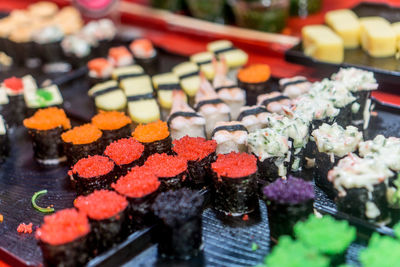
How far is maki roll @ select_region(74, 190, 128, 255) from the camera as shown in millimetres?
2223

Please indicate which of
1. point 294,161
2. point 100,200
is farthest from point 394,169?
point 100,200

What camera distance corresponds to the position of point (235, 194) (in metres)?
2.46

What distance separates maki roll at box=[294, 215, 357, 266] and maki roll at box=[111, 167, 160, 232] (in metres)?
0.69

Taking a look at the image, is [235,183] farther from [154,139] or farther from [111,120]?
[111,120]

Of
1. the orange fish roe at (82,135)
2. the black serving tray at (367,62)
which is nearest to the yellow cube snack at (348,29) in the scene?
the black serving tray at (367,62)

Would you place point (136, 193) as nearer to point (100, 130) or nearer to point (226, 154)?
point (226, 154)

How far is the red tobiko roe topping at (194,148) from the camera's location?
2.63 metres

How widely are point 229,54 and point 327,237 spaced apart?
221 cm

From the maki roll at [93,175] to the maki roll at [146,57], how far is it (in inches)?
67.8

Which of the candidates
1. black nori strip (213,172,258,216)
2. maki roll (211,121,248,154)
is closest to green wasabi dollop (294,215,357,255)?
black nori strip (213,172,258,216)

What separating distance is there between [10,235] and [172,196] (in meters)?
0.90

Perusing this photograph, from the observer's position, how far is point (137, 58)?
168 inches

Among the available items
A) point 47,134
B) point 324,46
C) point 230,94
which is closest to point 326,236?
point 230,94

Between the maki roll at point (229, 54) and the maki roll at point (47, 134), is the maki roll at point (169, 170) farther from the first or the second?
the maki roll at point (229, 54)
